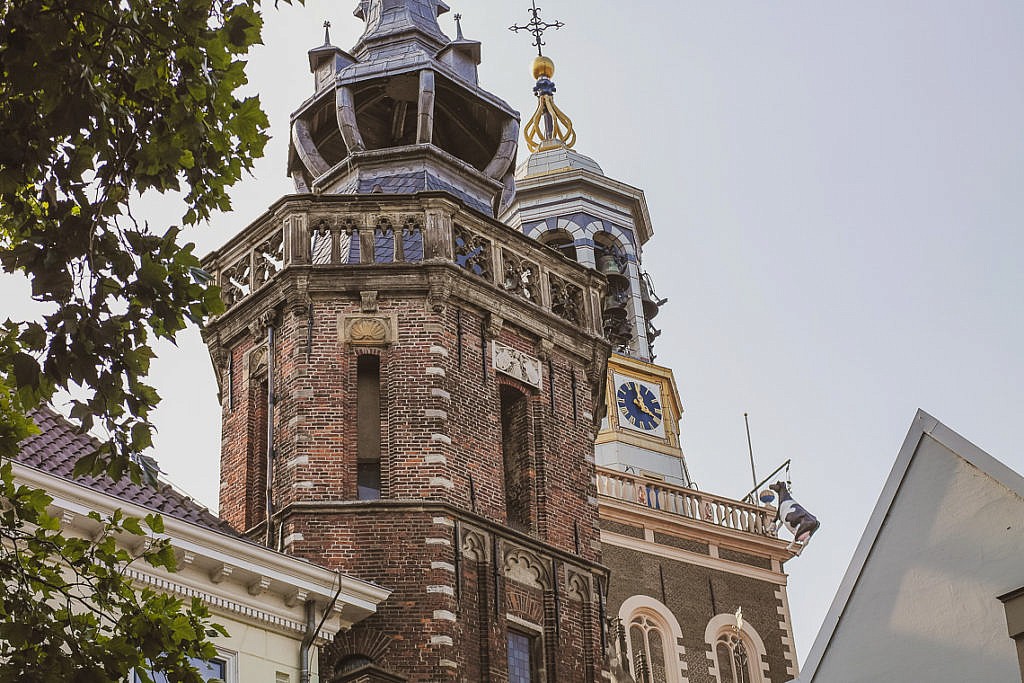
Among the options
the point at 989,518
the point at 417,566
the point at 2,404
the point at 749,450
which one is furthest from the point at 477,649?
the point at 749,450

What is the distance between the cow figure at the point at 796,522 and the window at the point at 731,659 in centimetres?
277

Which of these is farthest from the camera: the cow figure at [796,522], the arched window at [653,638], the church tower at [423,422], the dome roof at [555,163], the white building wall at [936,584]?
the dome roof at [555,163]

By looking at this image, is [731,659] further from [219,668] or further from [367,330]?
[219,668]

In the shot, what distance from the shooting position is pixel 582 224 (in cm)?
4475

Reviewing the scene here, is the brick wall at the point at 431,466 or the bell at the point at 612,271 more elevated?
the bell at the point at 612,271

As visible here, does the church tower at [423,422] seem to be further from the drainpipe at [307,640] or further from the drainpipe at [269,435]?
the drainpipe at [307,640]

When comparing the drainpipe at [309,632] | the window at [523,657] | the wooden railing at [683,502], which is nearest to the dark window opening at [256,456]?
the drainpipe at [309,632]

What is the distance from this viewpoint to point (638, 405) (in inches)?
1623

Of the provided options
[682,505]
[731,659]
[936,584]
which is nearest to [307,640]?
[936,584]

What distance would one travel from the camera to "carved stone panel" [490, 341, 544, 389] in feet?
75.9

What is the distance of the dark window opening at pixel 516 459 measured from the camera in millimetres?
22469

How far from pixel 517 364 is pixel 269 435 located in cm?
349

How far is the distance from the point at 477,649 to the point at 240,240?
276 inches

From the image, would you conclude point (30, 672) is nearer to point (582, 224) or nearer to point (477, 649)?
point (477, 649)
